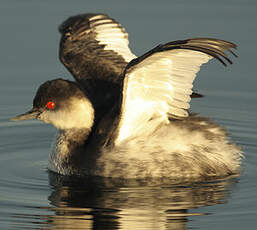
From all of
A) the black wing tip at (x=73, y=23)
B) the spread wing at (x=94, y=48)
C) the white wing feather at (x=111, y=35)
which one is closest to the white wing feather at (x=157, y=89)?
the spread wing at (x=94, y=48)

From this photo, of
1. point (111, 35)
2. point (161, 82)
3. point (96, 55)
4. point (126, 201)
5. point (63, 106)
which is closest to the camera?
point (126, 201)

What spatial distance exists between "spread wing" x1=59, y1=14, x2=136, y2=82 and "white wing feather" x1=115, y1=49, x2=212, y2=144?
149 cm

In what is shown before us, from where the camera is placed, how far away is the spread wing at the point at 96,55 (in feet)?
41.8

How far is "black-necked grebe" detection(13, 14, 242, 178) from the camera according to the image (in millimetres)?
11047

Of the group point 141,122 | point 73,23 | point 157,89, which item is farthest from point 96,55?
point 157,89

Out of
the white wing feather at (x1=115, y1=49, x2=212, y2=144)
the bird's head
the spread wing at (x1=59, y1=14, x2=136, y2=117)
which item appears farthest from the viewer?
the spread wing at (x1=59, y1=14, x2=136, y2=117)

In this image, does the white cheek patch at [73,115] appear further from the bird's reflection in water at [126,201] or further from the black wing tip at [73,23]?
the black wing tip at [73,23]

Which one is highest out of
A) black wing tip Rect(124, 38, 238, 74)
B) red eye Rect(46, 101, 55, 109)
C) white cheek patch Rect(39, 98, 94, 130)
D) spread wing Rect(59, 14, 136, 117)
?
black wing tip Rect(124, 38, 238, 74)

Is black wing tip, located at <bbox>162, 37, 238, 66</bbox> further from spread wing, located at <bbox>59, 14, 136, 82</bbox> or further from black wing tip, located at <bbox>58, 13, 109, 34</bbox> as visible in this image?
black wing tip, located at <bbox>58, 13, 109, 34</bbox>

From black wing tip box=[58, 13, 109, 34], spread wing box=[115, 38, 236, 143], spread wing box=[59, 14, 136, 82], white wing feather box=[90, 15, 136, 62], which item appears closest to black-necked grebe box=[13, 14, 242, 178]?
spread wing box=[115, 38, 236, 143]

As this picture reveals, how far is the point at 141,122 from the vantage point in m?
11.8

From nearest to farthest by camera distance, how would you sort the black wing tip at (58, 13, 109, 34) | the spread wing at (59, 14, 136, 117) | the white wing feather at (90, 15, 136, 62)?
the spread wing at (59, 14, 136, 117) < the white wing feather at (90, 15, 136, 62) < the black wing tip at (58, 13, 109, 34)

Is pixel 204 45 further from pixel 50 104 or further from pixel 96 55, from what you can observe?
pixel 96 55

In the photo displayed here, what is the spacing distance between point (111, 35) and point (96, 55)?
2.24 ft
